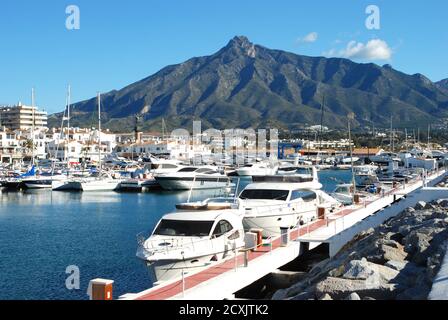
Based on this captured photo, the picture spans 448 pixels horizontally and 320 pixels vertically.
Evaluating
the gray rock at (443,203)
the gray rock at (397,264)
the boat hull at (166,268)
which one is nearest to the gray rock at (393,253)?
the gray rock at (397,264)

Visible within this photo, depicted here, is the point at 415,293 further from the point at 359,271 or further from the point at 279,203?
the point at 279,203

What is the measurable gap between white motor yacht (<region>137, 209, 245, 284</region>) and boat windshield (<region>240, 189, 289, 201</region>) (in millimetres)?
6707

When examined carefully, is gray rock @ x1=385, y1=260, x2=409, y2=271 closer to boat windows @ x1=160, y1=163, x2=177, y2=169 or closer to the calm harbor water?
the calm harbor water

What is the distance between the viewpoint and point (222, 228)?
2189 centimetres

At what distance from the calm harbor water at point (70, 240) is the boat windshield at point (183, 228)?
114 inches

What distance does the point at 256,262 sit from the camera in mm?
17641

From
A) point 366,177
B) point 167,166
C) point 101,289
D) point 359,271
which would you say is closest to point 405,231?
point 359,271

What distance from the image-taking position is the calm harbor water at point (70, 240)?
2431 centimetres

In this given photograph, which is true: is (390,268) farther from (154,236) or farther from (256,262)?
(154,236)

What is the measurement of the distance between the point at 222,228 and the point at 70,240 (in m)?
17.2

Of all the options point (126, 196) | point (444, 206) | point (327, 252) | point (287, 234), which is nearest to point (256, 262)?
point (287, 234)

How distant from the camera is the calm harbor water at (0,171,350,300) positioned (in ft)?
79.8

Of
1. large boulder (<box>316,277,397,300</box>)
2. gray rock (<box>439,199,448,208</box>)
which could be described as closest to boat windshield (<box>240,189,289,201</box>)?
gray rock (<box>439,199,448,208</box>)
